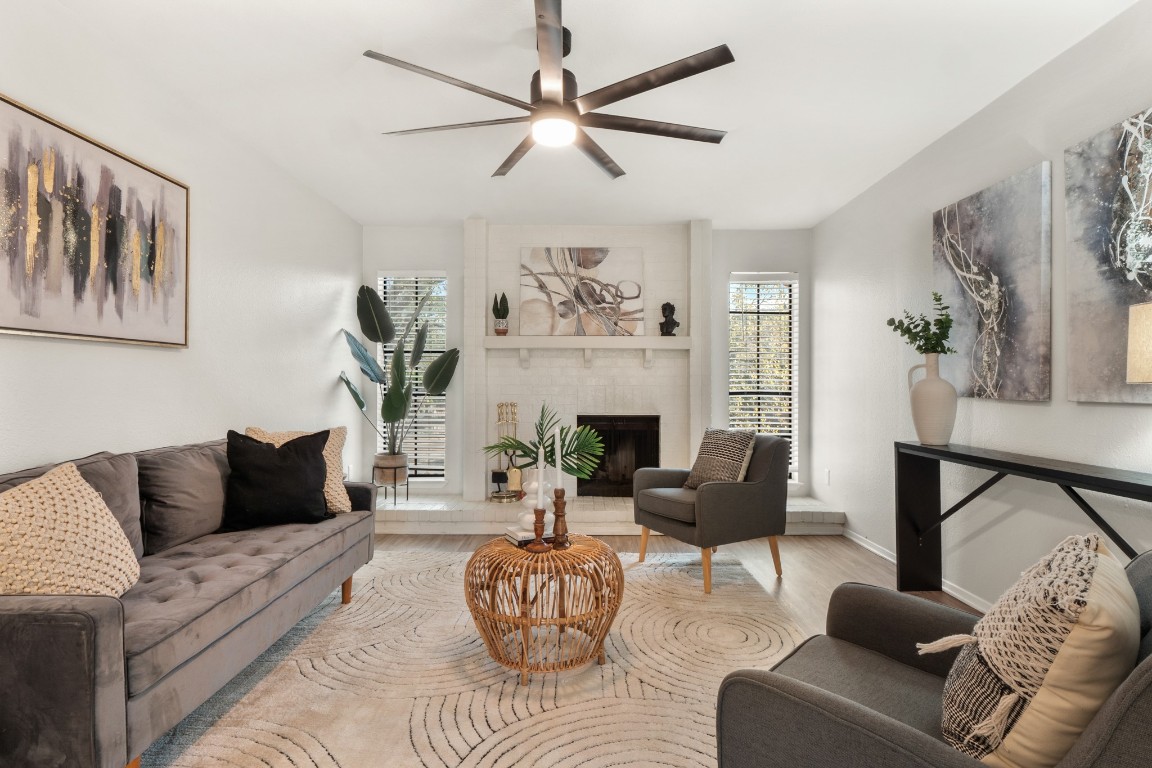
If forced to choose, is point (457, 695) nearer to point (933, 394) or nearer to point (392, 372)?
point (933, 394)

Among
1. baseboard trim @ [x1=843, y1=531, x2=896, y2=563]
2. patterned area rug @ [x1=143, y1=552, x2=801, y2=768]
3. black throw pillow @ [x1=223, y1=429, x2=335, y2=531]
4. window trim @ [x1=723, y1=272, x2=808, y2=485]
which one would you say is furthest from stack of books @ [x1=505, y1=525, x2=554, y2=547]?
window trim @ [x1=723, y1=272, x2=808, y2=485]

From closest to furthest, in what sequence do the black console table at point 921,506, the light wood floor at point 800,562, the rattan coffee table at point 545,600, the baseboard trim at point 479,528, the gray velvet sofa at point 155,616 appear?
the gray velvet sofa at point 155,616 < the rattan coffee table at point 545,600 < the black console table at point 921,506 < the light wood floor at point 800,562 < the baseboard trim at point 479,528

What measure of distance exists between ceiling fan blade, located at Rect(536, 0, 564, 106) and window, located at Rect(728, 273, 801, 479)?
3.45 metres

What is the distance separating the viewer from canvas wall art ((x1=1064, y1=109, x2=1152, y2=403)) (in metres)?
2.15

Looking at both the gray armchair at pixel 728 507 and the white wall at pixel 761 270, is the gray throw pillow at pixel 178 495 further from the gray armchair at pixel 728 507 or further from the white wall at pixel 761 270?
the white wall at pixel 761 270

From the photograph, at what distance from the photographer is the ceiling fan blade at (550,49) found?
180 cm

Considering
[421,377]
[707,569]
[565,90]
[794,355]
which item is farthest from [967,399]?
[421,377]

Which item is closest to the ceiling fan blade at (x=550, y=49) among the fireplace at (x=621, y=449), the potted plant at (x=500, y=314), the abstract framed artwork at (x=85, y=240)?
the abstract framed artwork at (x=85, y=240)

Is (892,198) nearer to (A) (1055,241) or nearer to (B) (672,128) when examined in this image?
(A) (1055,241)

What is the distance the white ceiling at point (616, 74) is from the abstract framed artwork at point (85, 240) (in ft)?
1.73

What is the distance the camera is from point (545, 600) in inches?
90.5

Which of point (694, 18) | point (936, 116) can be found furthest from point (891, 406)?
point (694, 18)

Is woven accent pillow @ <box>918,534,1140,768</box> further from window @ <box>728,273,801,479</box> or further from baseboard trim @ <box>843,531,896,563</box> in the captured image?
window @ <box>728,273,801,479</box>

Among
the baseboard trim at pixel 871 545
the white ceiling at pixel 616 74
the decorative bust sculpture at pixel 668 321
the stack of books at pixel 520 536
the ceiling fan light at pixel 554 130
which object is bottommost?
the baseboard trim at pixel 871 545
